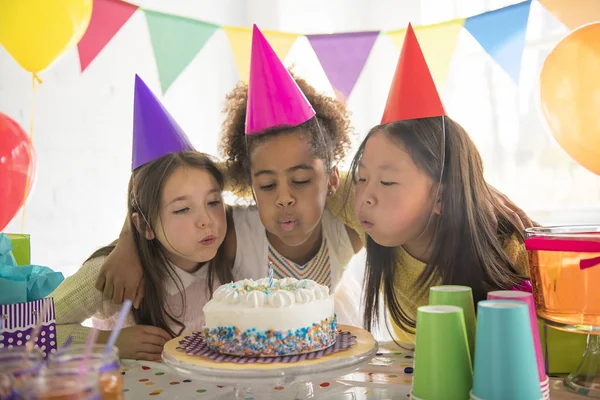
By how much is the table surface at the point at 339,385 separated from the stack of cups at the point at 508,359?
210 mm

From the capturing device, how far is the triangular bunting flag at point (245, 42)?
5.75 feet

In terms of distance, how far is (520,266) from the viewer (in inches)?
47.5

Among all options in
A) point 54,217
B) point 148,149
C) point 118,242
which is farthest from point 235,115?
point 54,217

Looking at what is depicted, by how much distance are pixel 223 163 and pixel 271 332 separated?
1.95 ft

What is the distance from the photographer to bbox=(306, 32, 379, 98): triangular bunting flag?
1.71m

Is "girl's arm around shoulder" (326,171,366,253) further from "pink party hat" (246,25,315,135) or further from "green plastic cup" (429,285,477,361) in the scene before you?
"green plastic cup" (429,285,477,361)

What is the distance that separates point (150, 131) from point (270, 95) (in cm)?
27

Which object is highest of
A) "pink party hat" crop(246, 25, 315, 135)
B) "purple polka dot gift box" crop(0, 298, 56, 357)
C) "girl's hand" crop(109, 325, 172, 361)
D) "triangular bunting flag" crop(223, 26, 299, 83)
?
"triangular bunting flag" crop(223, 26, 299, 83)

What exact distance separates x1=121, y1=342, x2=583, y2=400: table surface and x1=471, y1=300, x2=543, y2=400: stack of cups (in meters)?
0.21

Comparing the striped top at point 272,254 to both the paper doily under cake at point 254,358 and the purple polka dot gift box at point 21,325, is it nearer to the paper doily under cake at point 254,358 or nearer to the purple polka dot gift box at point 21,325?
the paper doily under cake at point 254,358

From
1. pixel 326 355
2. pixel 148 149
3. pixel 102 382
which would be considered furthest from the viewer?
pixel 148 149

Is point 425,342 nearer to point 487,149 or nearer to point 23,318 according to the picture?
point 23,318

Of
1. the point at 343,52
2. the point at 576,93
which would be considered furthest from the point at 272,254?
the point at 576,93

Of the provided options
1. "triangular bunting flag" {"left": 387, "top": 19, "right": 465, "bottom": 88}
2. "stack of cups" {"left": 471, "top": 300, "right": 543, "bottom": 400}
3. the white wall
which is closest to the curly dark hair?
"triangular bunting flag" {"left": 387, "top": 19, "right": 465, "bottom": 88}
